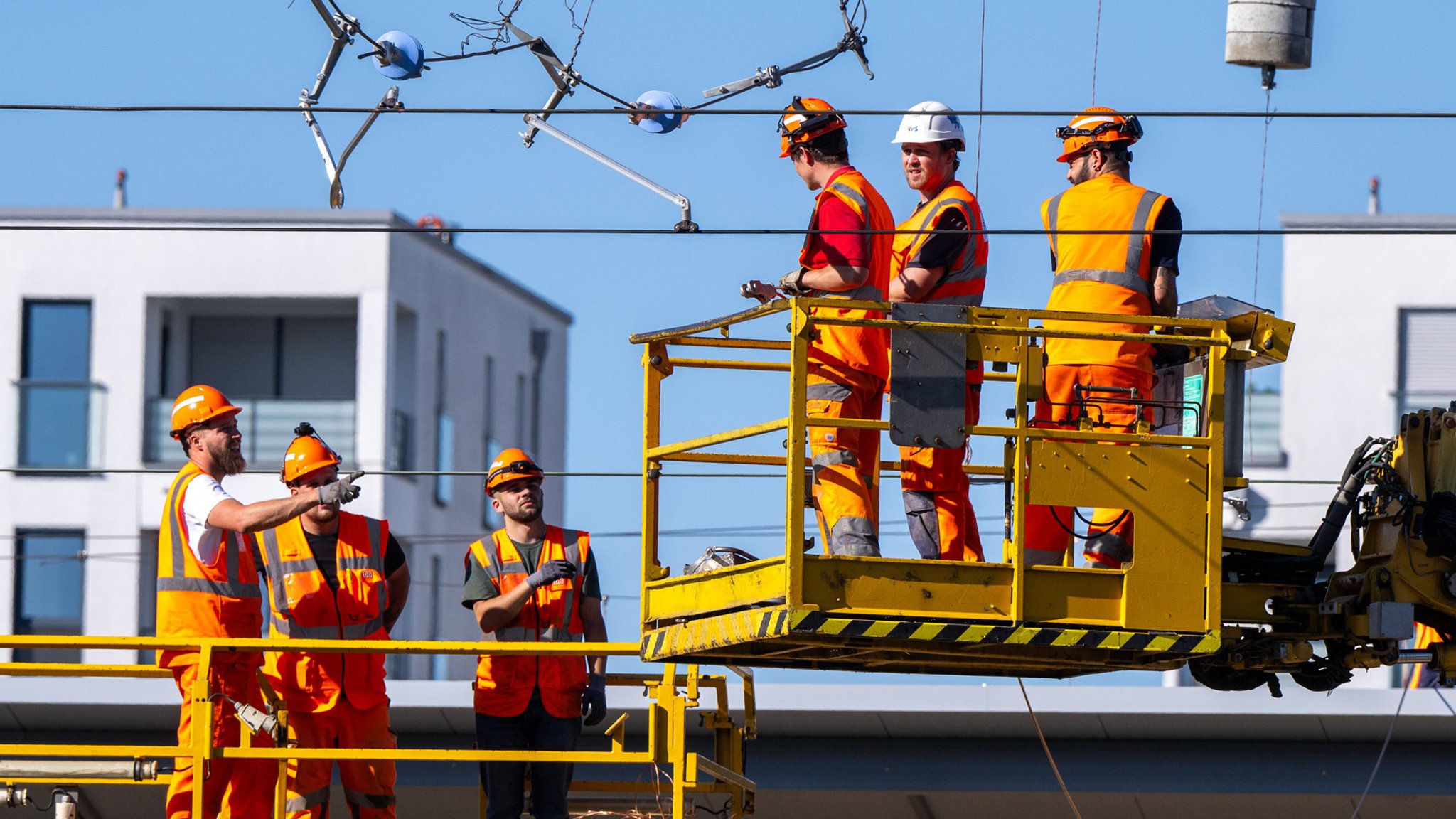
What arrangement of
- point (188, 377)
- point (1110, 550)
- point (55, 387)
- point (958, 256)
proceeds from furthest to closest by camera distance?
point (188, 377), point (55, 387), point (958, 256), point (1110, 550)

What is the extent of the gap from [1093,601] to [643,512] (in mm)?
2008

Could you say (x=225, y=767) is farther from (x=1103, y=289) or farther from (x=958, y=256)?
(x=1103, y=289)

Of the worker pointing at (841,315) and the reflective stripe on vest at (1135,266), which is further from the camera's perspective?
the reflective stripe on vest at (1135,266)

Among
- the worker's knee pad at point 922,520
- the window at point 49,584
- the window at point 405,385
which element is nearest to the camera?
the worker's knee pad at point 922,520

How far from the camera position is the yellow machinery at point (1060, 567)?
9781 millimetres

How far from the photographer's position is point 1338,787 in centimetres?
1513

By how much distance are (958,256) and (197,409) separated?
360 cm

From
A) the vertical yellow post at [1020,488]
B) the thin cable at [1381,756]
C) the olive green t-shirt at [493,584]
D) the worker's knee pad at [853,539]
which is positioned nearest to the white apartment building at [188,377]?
the thin cable at [1381,756]

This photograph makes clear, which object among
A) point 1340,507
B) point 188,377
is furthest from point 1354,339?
point 1340,507

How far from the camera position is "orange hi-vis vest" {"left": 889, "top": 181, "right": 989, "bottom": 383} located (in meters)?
10.6

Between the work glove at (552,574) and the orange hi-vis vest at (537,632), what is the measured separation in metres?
0.14

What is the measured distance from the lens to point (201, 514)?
10914 millimetres

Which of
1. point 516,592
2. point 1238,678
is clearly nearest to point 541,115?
point 516,592

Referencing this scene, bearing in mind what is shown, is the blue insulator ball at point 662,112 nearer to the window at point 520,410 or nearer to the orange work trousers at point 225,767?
the orange work trousers at point 225,767
